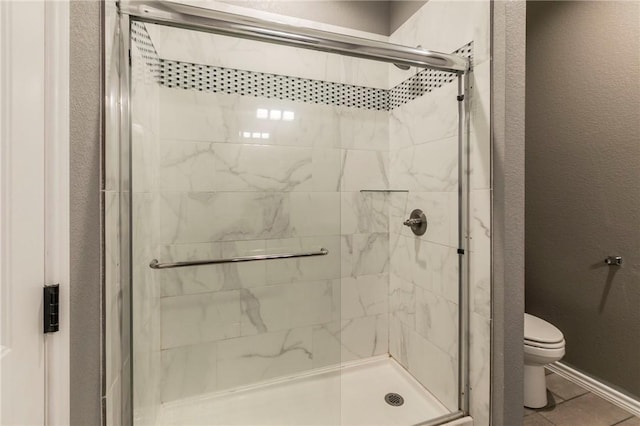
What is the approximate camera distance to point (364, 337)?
184 cm

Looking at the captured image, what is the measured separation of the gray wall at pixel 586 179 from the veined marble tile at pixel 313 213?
1.61m

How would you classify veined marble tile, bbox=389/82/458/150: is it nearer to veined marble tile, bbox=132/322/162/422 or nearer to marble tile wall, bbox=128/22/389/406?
marble tile wall, bbox=128/22/389/406

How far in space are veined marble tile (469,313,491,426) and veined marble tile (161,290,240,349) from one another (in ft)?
3.42

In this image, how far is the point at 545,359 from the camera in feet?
5.18

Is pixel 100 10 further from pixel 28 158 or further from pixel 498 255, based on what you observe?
pixel 498 255

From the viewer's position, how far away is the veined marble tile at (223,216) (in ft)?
4.28

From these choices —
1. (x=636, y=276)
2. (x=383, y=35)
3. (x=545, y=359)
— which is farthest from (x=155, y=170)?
(x=636, y=276)

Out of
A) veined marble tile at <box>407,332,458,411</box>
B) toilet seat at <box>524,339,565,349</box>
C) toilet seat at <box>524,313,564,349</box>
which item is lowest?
veined marble tile at <box>407,332,458,411</box>

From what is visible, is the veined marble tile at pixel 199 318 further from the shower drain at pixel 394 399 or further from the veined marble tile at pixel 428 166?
the veined marble tile at pixel 428 166

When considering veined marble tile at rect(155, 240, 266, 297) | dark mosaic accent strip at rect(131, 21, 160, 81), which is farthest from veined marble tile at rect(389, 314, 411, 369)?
dark mosaic accent strip at rect(131, 21, 160, 81)

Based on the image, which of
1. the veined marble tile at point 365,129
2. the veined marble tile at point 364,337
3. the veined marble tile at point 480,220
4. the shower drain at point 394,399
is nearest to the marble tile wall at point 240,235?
the veined marble tile at point 365,129

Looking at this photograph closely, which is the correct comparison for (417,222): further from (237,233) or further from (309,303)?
(237,233)

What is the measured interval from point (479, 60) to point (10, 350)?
1.64m

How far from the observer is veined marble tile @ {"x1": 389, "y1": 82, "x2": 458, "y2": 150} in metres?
1.41
